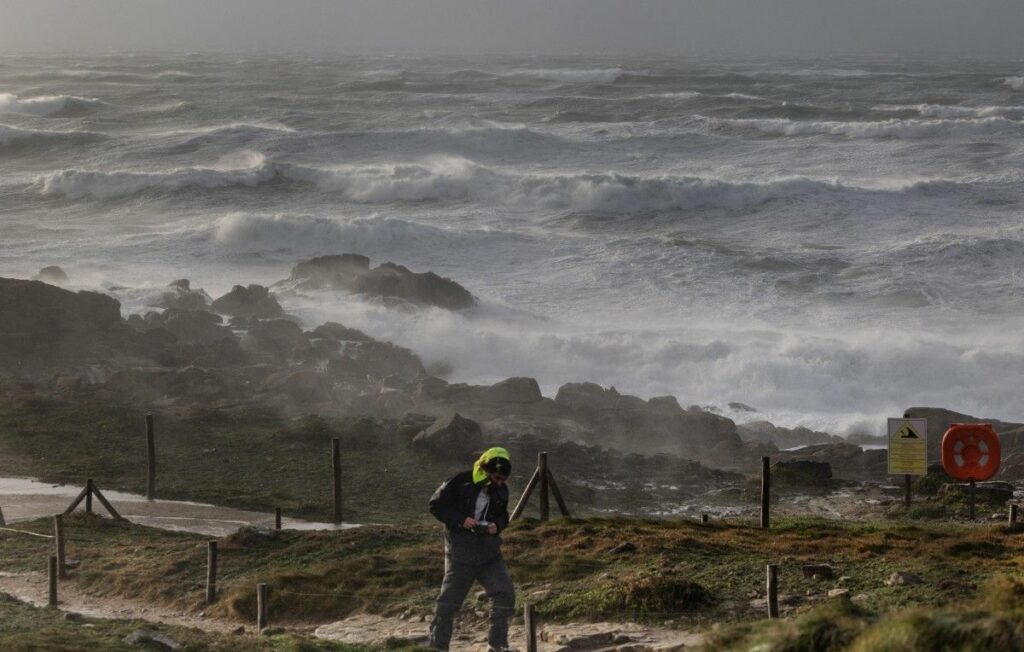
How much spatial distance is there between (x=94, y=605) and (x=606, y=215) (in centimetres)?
3932

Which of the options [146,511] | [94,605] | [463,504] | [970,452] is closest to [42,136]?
[146,511]

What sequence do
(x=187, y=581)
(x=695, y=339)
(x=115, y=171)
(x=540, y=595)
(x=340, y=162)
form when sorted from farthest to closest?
(x=340, y=162)
(x=115, y=171)
(x=695, y=339)
(x=187, y=581)
(x=540, y=595)

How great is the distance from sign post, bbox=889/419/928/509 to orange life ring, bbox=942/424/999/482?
72cm

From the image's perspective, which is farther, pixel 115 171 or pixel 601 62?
pixel 601 62

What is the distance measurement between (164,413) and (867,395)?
13500mm

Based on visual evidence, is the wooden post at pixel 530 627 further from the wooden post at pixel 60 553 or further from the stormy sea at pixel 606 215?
the stormy sea at pixel 606 215

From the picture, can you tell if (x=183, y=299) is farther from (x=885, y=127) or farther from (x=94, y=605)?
(x=885, y=127)

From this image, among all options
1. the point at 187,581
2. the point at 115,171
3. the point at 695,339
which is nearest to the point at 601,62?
the point at 115,171

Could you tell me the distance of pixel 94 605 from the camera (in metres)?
13.5

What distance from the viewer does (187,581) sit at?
45.6ft

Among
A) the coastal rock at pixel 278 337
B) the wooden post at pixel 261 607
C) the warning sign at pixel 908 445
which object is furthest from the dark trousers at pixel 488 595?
the coastal rock at pixel 278 337

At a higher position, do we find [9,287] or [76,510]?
[9,287]

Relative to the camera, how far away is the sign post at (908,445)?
16828mm

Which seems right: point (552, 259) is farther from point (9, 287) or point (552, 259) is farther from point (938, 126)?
point (938, 126)
